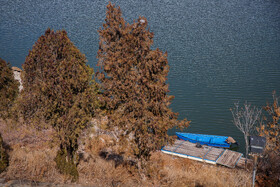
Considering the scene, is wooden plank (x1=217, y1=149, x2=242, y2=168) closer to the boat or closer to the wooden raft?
the wooden raft

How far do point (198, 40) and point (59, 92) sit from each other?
46.4 meters

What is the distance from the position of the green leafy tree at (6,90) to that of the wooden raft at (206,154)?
13.9m

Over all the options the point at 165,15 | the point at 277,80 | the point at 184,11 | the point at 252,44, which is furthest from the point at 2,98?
the point at 184,11

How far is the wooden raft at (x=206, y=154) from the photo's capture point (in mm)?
19688

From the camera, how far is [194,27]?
5669 centimetres

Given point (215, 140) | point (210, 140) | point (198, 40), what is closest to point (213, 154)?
point (210, 140)

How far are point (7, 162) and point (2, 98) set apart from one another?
4.69m

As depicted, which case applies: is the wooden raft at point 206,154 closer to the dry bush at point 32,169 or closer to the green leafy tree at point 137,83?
the green leafy tree at point 137,83

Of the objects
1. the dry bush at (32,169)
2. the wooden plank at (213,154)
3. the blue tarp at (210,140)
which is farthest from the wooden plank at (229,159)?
the dry bush at (32,169)

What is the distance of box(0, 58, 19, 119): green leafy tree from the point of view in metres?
12.9

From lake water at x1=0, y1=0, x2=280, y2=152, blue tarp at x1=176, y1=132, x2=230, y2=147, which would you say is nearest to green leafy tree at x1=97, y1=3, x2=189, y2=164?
blue tarp at x1=176, y1=132, x2=230, y2=147

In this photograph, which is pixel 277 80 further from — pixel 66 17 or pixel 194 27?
pixel 66 17

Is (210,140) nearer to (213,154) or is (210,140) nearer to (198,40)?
(213,154)

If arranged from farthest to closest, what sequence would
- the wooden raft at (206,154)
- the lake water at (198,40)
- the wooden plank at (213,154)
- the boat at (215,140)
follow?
1. the lake water at (198,40)
2. the boat at (215,140)
3. the wooden plank at (213,154)
4. the wooden raft at (206,154)
